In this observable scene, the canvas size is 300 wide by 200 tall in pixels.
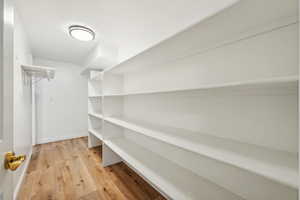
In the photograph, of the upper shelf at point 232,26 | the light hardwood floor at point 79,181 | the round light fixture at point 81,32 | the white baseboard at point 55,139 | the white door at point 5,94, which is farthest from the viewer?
the white baseboard at point 55,139

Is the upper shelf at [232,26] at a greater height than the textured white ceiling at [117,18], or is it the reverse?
the textured white ceiling at [117,18]

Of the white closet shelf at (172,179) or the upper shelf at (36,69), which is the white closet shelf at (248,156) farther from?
the upper shelf at (36,69)

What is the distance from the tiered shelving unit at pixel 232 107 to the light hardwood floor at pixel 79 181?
381 millimetres

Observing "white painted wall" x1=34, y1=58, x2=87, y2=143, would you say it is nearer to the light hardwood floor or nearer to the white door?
the light hardwood floor

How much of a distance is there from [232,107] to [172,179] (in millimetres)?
Result: 828

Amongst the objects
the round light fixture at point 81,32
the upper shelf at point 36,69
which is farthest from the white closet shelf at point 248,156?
the upper shelf at point 36,69

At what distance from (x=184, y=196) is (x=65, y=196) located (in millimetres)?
1367

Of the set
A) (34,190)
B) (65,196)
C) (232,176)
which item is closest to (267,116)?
(232,176)

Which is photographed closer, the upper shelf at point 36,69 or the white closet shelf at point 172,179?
the white closet shelf at point 172,179

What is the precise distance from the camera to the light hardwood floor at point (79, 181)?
1.40 meters

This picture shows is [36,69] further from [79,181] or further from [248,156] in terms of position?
[248,156]

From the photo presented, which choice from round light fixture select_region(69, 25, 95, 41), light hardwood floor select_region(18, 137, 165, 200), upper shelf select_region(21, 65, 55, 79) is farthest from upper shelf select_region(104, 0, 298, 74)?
upper shelf select_region(21, 65, 55, 79)

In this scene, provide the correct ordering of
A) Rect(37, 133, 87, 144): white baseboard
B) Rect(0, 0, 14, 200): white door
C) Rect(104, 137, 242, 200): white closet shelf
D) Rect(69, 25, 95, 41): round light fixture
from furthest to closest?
Rect(37, 133, 87, 144): white baseboard, Rect(69, 25, 95, 41): round light fixture, Rect(104, 137, 242, 200): white closet shelf, Rect(0, 0, 14, 200): white door

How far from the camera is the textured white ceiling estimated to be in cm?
129
